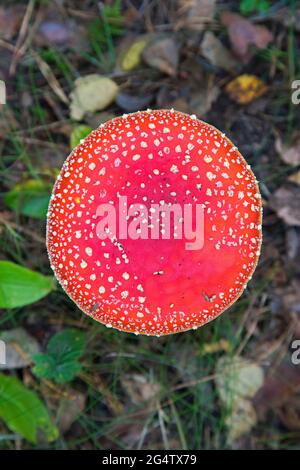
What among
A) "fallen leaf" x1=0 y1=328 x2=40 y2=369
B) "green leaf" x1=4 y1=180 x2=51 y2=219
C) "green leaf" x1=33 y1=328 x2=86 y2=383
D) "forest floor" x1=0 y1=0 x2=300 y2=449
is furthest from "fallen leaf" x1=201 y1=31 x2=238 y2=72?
"fallen leaf" x1=0 y1=328 x2=40 y2=369

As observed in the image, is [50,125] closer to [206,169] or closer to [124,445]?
[206,169]

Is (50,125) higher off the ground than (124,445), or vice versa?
(50,125)

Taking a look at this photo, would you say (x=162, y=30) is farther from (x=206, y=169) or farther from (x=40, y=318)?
(x=40, y=318)

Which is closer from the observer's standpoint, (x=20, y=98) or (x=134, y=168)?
(x=134, y=168)

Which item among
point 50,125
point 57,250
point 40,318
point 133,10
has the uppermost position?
point 133,10

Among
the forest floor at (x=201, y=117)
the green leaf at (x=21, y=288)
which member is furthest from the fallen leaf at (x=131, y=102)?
the green leaf at (x=21, y=288)

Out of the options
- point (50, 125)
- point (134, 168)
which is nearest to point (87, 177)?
point (134, 168)
